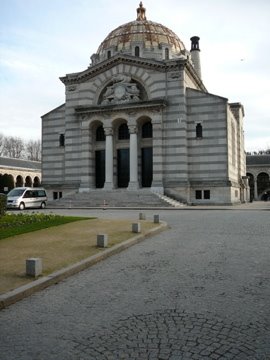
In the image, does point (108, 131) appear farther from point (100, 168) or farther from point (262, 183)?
point (262, 183)

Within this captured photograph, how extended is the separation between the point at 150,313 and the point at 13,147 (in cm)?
10476

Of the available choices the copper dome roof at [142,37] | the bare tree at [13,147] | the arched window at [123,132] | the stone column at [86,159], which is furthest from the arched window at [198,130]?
the bare tree at [13,147]

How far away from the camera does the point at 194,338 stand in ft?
18.0

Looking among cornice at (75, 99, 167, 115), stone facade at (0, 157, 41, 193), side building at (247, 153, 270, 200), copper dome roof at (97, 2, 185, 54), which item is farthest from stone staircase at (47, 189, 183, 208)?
side building at (247, 153, 270, 200)

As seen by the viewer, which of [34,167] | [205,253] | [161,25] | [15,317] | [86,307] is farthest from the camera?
[34,167]

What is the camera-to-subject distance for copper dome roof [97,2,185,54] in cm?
5303

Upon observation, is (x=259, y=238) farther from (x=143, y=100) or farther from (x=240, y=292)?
(x=143, y=100)

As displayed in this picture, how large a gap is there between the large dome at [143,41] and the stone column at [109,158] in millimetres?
12220

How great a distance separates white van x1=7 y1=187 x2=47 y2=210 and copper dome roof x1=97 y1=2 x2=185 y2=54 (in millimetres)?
22979

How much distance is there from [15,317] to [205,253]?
6.50m

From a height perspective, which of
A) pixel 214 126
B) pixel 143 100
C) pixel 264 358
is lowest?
pixel 264 358

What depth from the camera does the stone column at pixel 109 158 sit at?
45.3m

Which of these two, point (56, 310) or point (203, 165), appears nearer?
point (56, 310)

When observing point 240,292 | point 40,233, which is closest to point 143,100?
point 40,233
